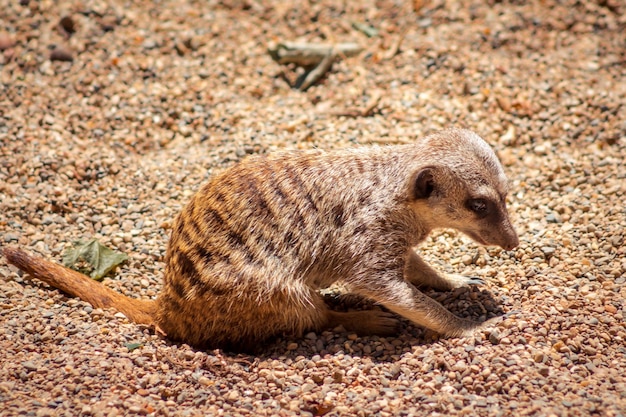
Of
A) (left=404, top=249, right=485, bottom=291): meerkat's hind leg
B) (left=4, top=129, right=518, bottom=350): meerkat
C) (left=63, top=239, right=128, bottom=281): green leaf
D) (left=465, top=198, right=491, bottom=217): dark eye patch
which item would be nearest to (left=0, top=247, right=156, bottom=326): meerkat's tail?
(left=4, top=129, right=518, bottom=350): meerkat

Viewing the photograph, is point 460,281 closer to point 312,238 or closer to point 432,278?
point 432,278

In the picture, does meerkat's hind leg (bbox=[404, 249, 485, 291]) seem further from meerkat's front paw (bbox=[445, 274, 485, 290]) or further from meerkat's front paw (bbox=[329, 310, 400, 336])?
meerkat's front paw (bbox=[329, 310, 400, 336])

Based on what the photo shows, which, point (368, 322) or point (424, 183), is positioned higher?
point (424, 183)

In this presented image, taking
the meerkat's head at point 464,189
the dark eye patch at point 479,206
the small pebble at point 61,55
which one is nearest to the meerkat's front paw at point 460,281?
the meerkat's head at point 464,189

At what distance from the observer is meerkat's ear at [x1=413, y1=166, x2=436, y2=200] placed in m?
3.74

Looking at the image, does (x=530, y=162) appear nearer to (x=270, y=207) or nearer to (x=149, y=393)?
(x=270, y=207)

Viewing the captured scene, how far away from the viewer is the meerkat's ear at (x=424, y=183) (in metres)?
3.74

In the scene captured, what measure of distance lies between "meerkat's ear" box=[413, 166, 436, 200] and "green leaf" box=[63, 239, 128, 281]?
6.61 feet

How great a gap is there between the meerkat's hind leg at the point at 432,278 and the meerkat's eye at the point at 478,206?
58cm

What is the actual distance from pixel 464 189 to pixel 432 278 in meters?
0.74

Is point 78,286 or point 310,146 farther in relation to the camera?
point 310,146

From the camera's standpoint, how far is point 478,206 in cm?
378

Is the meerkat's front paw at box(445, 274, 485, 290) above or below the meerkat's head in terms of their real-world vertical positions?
below

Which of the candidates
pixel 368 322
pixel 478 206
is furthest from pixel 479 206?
pixel 368 322
